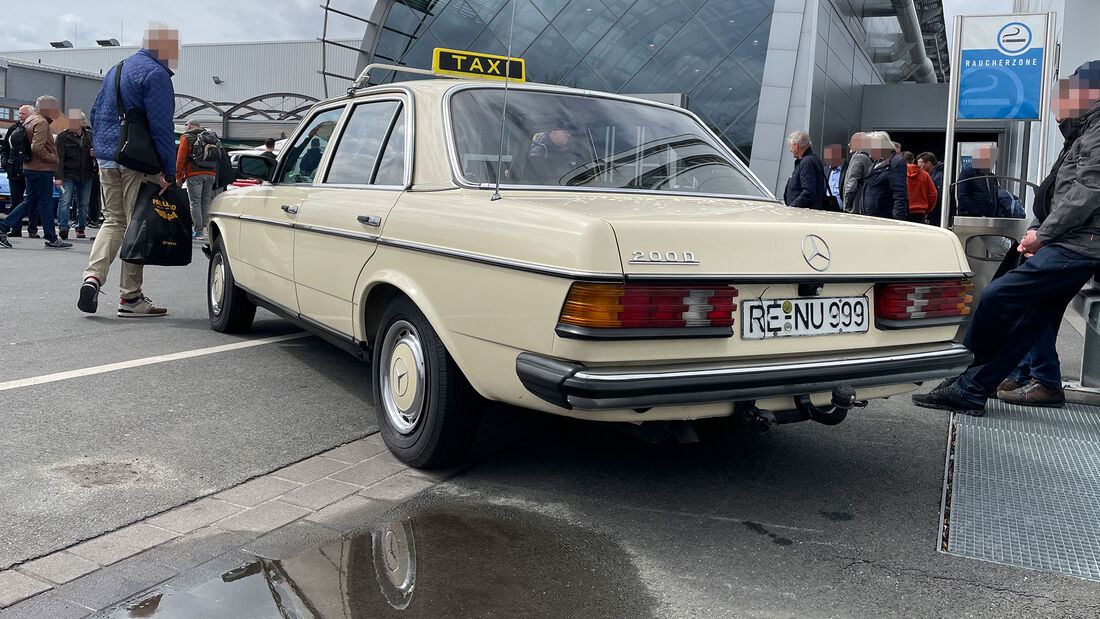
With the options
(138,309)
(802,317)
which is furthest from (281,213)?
(802,317)

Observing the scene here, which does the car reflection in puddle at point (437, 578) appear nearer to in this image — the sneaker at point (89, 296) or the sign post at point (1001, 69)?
the sneaker at point (89, 296)

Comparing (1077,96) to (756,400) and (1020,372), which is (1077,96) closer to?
(1020,372)

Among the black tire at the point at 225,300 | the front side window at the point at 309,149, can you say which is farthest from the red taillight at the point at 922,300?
the black tire at the point at 225,300

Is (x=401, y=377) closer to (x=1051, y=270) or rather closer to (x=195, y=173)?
(x=1051, y=270)

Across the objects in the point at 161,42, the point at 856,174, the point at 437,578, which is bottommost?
the point at 437,578

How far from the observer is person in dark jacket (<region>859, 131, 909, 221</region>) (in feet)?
27.6

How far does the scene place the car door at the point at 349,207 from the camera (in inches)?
157

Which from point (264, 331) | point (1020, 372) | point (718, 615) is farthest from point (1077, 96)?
point (264, 331)

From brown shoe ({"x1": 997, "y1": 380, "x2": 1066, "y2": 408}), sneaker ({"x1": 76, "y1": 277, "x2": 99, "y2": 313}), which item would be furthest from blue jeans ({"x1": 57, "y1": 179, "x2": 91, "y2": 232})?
brown shoe ({"x1": 997, "y1": 380, "x2": 1066, "y2": 408})

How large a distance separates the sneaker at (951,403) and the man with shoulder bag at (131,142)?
541 cm

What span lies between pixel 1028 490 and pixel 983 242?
3380mm

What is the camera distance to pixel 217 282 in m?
6.43

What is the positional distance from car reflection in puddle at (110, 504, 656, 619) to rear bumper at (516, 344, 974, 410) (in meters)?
0.50

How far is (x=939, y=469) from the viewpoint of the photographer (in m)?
3.97
